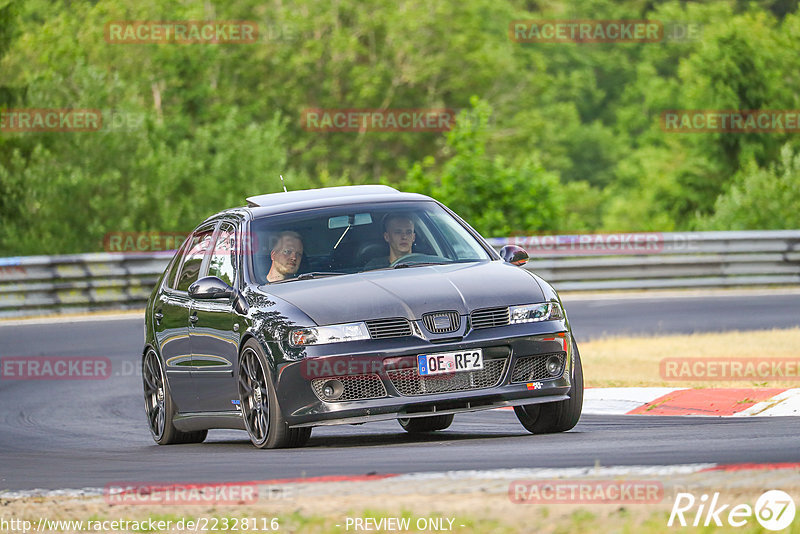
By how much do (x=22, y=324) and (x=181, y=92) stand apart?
3408cm

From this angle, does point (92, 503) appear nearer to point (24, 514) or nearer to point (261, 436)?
point (24, 514)

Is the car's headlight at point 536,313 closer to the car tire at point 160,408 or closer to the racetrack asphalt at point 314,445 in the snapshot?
the racetrack asphalt at point 314,445

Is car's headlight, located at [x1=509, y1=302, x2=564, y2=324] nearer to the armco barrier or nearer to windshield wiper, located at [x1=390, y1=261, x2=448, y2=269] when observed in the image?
windshield wiper, located at [x1=390, y1=261, x2=448, y2=269]

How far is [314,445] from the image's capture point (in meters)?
8.96

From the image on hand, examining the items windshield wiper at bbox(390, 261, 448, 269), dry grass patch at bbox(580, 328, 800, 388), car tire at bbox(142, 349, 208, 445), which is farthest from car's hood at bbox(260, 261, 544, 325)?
dry grass patch at bbox(580, 328, 800, 388)

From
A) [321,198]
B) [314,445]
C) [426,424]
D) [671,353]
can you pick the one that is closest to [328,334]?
[314,445]

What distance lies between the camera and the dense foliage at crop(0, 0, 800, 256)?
32.8 metres

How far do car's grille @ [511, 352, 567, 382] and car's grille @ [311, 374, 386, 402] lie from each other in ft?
2.59

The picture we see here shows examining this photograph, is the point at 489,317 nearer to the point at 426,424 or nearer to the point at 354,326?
the point at 354,326

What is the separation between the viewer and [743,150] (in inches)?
→ 1890

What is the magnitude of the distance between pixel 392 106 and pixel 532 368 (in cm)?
5115

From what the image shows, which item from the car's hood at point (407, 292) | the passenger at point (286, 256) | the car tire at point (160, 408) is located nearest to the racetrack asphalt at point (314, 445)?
the car tire at point (160, 408)

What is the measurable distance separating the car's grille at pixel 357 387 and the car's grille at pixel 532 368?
2.59ft

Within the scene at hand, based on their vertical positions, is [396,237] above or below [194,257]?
above
